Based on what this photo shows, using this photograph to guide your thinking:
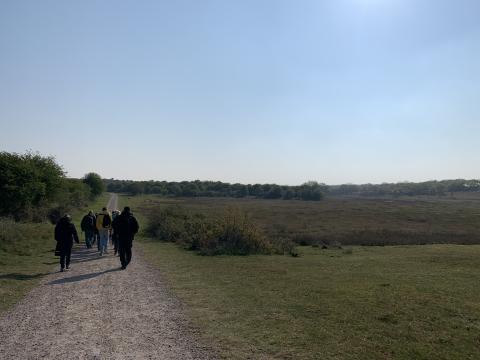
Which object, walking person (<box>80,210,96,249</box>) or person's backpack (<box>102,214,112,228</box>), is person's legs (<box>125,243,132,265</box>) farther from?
walking person (<box>80,210,96,249</box>)

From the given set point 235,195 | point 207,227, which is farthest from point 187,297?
point 235,195

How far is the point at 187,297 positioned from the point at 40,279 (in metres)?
5.35

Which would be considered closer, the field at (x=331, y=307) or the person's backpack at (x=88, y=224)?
the field at (x=331, y=307)

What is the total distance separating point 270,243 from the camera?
24.6 metres

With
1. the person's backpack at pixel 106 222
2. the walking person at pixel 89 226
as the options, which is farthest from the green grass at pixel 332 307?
the walking person at pixel 89 226

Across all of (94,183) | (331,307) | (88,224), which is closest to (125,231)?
(88,224)

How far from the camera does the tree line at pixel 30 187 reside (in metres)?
29.9

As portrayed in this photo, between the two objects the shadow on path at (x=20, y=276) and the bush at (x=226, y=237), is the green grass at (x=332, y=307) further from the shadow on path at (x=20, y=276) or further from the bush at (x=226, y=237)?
the shadow on path at (x=20, y=276)

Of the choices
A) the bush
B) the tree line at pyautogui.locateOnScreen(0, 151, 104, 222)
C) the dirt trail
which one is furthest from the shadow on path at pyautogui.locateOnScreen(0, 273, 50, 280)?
the tree line at pyautogui.locateOnScreen(0, 151, 104, 222)

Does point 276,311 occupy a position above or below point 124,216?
below

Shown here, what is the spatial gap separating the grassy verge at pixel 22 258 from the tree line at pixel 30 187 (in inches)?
242

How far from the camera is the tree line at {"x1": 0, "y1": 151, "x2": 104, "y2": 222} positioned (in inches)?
1178

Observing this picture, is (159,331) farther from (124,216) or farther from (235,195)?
(235,195)

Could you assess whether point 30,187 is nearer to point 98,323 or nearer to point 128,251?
point 128,251
